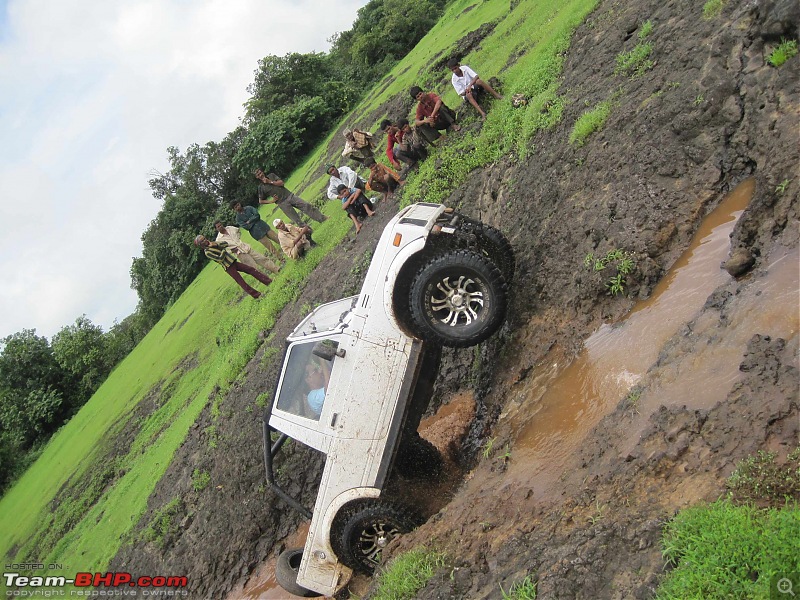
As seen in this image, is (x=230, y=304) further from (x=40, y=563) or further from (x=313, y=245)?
(x=40, y=563)

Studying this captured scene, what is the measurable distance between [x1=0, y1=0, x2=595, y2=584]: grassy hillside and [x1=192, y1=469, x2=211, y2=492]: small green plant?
1010mm

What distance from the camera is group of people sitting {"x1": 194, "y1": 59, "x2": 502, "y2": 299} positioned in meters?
12.1

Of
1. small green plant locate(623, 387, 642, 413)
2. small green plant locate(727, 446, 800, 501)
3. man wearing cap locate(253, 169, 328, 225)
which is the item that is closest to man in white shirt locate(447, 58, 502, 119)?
man wearing cap locate(253, 169, 328, 225)

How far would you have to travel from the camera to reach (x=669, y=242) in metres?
6.10

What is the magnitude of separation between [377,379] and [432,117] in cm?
776

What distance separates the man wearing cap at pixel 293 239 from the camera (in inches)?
621

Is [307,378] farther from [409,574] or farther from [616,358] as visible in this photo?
[616,358]

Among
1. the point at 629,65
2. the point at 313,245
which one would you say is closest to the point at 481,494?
the point at 629,65

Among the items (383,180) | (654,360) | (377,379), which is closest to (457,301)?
(377,379)

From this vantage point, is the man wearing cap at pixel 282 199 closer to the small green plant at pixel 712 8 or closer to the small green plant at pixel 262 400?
the small green plant at pixel 262 400

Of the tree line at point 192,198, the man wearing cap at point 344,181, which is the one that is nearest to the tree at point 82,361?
the tree line at point 192,198

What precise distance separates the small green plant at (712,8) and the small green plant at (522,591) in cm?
737

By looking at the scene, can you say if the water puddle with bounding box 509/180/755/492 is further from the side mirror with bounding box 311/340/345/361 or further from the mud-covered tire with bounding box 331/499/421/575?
the side mirror with bounding box 311/340/345/361

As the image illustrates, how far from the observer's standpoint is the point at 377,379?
20.1ft
